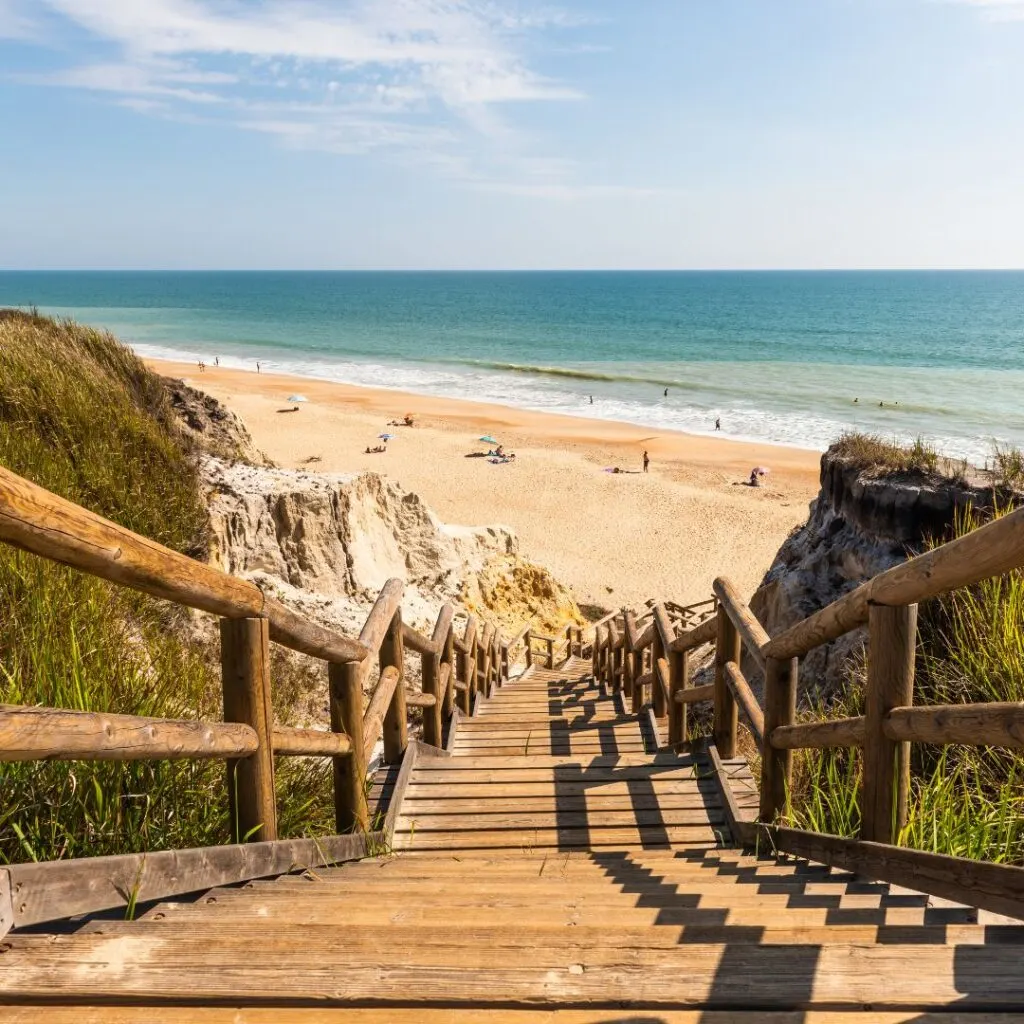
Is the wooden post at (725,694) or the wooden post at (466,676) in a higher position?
the wooden post at (725,694)

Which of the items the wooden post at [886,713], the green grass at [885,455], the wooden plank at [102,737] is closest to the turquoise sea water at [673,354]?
the green grass at [885,455]

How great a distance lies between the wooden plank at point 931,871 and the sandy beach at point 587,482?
1585cm

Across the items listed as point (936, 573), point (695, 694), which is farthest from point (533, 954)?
point (695, 694)

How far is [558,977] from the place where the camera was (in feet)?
6.28

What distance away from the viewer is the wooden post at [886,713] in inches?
113

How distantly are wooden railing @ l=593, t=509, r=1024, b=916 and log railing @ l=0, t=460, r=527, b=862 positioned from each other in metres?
1.89

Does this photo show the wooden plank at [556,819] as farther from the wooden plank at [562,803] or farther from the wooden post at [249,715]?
the wooden post at [249,715]

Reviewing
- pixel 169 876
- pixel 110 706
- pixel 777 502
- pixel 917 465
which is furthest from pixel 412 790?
pixel 777 502

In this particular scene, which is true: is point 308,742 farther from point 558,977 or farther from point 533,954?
point 558,977

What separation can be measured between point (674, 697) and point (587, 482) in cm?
2357

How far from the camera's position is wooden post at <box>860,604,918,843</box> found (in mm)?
2877

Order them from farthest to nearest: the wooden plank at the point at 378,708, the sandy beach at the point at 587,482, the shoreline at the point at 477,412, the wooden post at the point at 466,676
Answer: the shoreline at the point at 477,412 < the sandy beach at the point at 587,482 < the wooden post at the point at 466,676 < the wooden plank at the point at 378,708

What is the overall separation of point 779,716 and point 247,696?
2.38 metres

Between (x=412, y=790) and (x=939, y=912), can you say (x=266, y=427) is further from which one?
(x=939, y=912)
